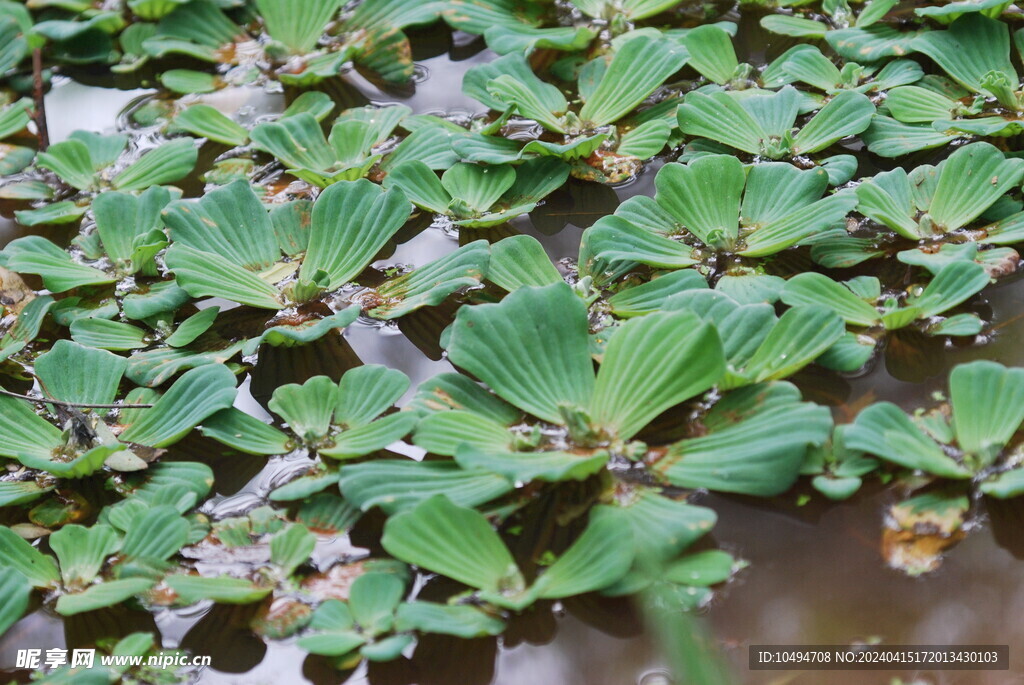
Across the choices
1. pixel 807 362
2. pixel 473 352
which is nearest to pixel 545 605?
pixel 473 352

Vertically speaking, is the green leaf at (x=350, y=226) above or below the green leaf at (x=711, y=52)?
below

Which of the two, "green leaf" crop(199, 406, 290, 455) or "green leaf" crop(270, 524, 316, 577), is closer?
"green leaf" crop(270, 524, 316, 577)

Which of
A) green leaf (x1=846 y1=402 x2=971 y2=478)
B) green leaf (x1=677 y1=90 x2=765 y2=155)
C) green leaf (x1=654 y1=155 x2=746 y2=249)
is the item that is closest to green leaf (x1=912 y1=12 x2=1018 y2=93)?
green leaf (x1=677 y1=90 x2=765 y2=155)

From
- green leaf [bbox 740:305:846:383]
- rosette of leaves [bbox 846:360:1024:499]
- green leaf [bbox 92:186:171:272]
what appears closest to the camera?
rosette of leaves [bbox 846:360:1024:499]

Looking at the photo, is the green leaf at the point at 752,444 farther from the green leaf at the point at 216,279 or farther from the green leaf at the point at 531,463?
the green leaf at the point at 216,279

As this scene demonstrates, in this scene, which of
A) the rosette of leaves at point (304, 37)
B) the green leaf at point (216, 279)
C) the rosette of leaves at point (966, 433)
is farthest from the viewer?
the rosette of leaves at point (304, 37)

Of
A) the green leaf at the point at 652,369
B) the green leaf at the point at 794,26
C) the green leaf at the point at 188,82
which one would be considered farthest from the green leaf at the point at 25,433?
the green leaf at the point at 794,26

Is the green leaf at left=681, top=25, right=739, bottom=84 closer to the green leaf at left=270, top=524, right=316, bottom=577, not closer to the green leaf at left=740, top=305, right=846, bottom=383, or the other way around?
the green leaf at left=740, top=305, right=846, bottom=383
